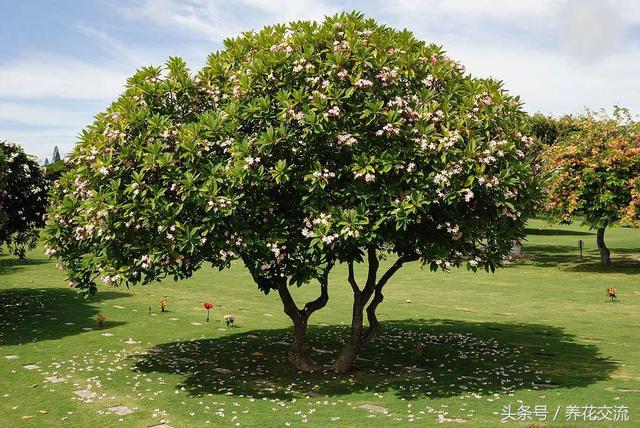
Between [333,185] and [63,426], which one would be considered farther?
[333,185]

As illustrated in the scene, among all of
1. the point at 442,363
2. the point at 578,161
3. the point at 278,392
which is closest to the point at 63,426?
the point at 278,392

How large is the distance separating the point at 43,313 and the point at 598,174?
35.3 m

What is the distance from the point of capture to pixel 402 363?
59.9 feet

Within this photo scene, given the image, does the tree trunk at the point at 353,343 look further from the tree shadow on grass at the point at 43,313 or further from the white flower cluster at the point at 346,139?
the tree shadow on grass at the point at 43,313

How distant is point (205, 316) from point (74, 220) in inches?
432

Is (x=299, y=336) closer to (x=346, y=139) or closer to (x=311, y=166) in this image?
(x=311, y=166)

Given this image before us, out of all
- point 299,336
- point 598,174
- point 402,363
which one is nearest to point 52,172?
point 299,336

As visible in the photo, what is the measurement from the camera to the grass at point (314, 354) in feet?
45.2

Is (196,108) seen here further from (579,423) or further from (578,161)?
(578,161)

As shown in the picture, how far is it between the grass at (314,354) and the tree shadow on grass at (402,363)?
0.06 meters

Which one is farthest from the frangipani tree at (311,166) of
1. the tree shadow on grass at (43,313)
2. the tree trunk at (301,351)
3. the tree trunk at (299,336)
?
the tree shadow on grass at (43,313)

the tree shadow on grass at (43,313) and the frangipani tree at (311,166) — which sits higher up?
the frangipani tree at (311,166)

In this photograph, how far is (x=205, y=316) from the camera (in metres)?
26.1

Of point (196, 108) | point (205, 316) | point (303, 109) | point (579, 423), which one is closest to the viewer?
point (579, 423)
